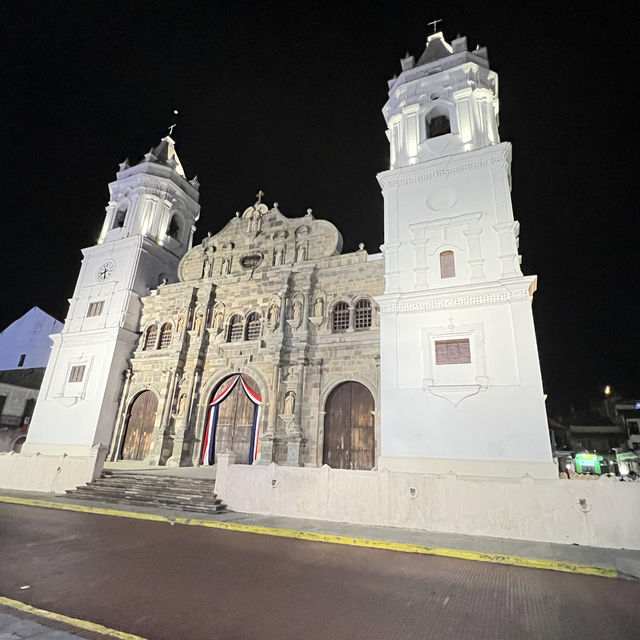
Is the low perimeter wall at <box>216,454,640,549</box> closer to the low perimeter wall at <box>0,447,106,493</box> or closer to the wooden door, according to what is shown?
the wooden door

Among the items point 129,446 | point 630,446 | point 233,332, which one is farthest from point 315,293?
point 630,446

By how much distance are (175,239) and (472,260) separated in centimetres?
1746

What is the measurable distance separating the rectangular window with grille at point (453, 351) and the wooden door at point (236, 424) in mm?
7718

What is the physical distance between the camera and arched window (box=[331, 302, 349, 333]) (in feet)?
48.9

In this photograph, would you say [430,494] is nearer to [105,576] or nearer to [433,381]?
[433,381]

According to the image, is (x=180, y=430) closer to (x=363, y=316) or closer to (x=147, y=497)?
(x=147, y=497)

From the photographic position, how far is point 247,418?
1526 cm

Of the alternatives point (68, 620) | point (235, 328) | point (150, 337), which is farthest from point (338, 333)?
point (68, 620)

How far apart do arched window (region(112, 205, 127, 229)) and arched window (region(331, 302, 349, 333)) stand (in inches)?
571

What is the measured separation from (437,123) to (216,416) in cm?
1579

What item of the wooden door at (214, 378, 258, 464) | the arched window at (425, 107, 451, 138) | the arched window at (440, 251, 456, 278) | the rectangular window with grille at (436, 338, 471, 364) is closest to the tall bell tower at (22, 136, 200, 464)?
the wooden door at (214, 378, 258, 464)

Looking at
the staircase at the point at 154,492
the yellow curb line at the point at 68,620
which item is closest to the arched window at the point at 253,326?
the staircase at the point at 154,492

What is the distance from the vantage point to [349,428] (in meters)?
13.5

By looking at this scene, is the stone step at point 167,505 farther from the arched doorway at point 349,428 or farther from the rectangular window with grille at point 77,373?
the rectangular window with grille at point 77,373
